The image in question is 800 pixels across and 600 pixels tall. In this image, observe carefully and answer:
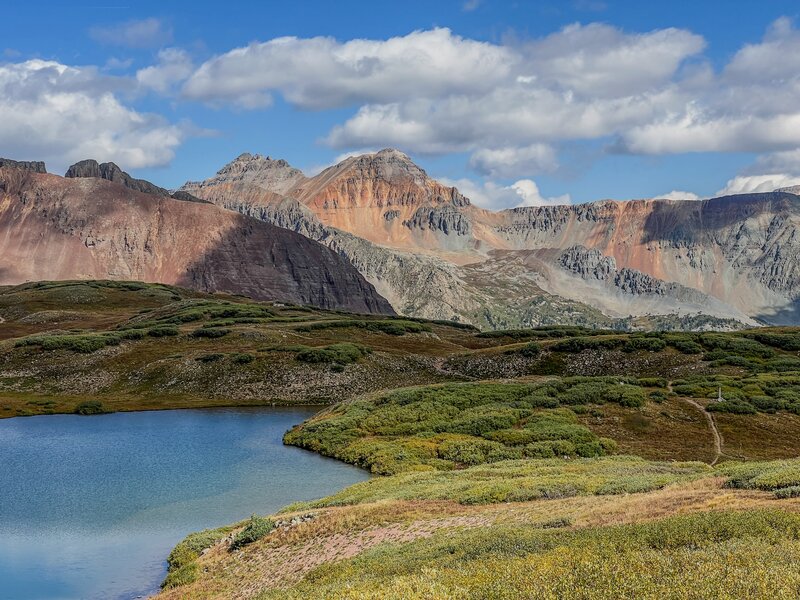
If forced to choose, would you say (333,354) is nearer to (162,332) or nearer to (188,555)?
(162,332)

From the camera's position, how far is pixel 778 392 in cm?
8325

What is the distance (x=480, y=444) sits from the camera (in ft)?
230

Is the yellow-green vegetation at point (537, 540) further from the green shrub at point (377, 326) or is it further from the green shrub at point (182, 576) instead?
the green shrub at point (377, 326)

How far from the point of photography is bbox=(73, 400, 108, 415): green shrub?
107588 mm

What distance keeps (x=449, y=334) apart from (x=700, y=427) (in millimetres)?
115390

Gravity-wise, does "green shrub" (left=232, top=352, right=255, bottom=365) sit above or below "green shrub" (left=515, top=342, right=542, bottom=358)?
above

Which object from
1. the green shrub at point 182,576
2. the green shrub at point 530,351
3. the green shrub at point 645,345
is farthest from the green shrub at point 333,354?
the green shrub at point 182,576

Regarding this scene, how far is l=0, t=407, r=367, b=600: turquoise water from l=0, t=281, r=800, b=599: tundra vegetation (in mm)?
4266

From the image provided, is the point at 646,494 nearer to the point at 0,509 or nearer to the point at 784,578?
the point at 784,578

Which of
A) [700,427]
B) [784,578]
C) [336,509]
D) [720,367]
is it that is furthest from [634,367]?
[784,578]

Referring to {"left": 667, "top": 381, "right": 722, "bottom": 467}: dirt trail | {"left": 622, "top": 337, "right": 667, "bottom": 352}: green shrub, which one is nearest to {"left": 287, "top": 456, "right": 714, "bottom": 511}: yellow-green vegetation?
{"left": 667, "top": 381, "right": 722, "bottom": 467}: dirt trail

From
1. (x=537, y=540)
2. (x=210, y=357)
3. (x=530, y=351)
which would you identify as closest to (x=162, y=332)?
(x=210, y=357)

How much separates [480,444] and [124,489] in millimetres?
32175

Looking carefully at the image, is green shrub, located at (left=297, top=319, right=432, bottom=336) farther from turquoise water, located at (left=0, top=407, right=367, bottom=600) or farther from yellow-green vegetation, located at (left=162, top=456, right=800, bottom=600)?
yellow-green vegetation, located at (left=162, top=456, right=800, bottom=600)
